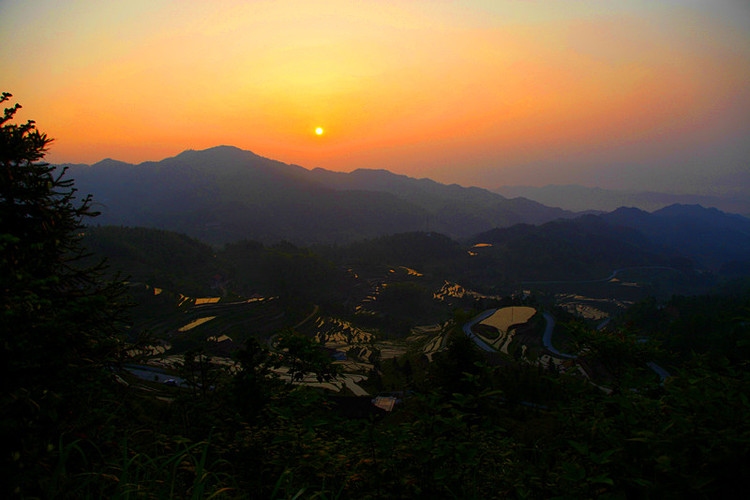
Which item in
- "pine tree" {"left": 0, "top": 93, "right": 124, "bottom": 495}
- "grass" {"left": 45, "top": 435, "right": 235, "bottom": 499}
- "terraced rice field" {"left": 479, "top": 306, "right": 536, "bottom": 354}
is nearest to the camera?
"grass" {"left": 45, "top": 435, "right": 235, "bottom": 499}

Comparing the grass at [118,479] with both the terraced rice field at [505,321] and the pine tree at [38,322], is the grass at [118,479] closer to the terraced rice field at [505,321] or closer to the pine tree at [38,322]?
the pine tree at [38,322]

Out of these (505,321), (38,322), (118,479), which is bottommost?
(505,321)

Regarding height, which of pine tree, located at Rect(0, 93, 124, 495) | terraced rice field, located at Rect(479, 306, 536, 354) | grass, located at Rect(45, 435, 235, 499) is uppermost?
pine tree, located at Rect(0, 93, 124, 495)

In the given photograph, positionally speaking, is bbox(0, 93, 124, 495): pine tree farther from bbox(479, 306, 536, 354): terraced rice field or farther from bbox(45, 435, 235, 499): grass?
bbox(479, 306, 536, 354): terraced rice field

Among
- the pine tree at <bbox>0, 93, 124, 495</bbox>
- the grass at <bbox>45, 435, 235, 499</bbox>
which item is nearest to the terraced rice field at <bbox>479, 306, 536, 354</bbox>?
the pine tree at <bbox>0, 93, 124, 495</bbox>

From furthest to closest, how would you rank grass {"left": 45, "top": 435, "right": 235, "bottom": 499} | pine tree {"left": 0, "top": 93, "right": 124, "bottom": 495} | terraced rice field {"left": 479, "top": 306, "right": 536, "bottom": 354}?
terraced rice field {"left": 479, "top": 306, "right": 536, "bottom": 354} → pine tree {"left": 0, "top": 93, "right": 124, "bottom": 495} → grass {"left": 45, "top": 435, "right": 235, "bottom": 499}

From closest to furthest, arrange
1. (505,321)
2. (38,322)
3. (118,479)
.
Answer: (118,479)
(38,322)
(505,321)

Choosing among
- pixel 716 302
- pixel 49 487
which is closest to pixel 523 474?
pixel 49 487

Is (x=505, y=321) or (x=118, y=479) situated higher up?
(x=118, y=479)

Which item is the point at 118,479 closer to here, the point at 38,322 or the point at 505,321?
the point at 38,322

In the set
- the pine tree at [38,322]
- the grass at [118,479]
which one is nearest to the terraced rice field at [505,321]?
the pine tree at [38,322]

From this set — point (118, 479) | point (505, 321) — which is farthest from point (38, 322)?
point (505, 321)
